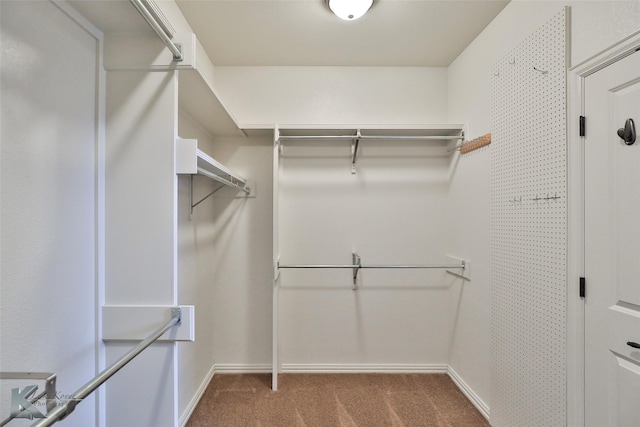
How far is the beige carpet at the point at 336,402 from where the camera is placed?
→ 195 cm

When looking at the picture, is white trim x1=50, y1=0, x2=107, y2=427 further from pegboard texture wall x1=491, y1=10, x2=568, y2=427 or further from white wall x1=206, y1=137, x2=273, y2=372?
pegboard texture wall x1=491, y1=10, x2=568, y2=427

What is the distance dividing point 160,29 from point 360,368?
2764 millimetres

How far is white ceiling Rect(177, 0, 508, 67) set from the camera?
71.4 inches

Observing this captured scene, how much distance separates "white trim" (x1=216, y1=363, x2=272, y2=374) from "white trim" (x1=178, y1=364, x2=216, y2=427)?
7 cm

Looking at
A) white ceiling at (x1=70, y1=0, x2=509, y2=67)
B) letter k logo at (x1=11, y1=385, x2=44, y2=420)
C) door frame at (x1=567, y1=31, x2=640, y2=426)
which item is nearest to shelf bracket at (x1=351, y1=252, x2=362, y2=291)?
door frame at (x1=567, y1=31, x2=640, y2=426)

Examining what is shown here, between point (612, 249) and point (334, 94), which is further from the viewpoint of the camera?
point (334, 94)

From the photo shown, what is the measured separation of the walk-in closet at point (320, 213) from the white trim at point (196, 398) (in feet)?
0.10

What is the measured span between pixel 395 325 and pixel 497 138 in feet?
5.74

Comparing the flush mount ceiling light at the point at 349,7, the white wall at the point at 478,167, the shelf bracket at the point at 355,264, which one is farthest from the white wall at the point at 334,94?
the shelf bracket at the point at 355,264

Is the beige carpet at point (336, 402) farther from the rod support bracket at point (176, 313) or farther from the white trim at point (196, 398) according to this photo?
the rod support bracket at point (176, 313)

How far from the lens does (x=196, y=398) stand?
2.13 meters

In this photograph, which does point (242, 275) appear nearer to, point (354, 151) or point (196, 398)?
point (196, 398)

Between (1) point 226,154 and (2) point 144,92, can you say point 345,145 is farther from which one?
(2) point 144,92

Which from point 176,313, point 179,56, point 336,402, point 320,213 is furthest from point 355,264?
point 179,56
